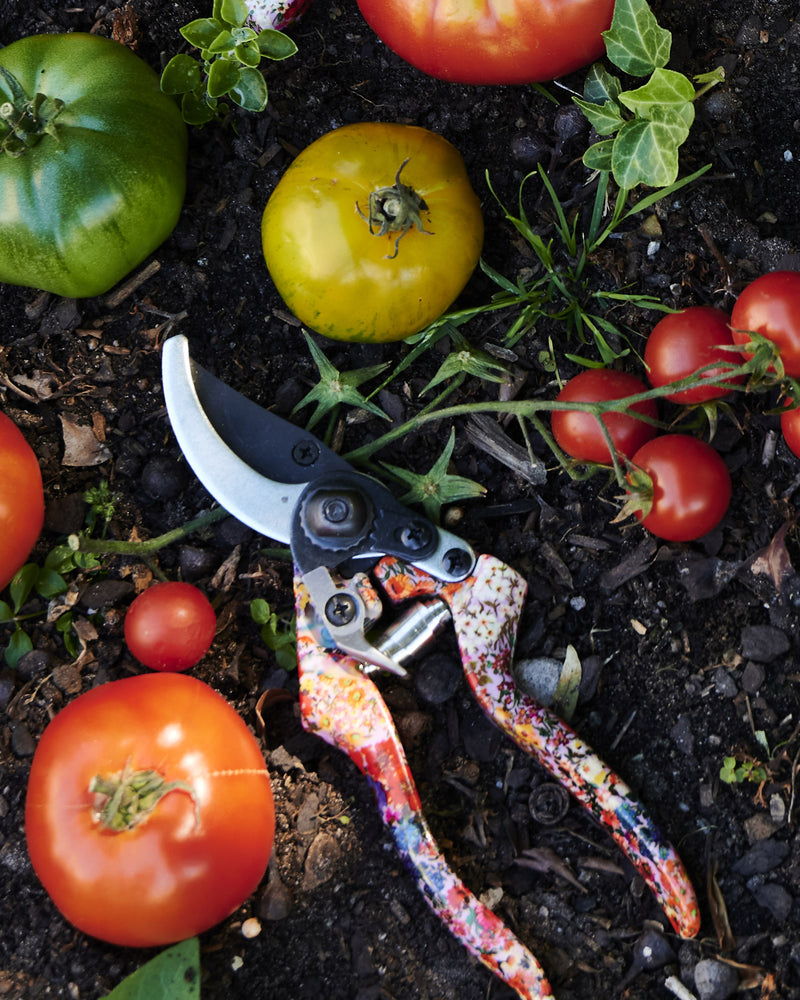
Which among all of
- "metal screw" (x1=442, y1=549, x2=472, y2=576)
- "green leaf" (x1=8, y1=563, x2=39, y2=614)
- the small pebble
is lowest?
the small pebble

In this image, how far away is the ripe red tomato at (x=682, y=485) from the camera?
1.89m

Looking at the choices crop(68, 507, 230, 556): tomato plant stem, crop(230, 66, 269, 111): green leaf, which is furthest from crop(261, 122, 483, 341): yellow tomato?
crop(68, 507, 230, 556): tomato plant stem

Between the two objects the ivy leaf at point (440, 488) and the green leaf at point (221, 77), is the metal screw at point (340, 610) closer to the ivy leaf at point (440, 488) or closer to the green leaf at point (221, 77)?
the ivy leaf at point (440, 488)

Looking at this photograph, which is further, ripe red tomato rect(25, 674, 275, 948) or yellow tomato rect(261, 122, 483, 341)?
yellow tomato rect(261, 122, 483, 341)

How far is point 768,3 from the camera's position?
217 cm

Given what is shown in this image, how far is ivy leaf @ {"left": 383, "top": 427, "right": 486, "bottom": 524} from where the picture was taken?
2082 millimetres

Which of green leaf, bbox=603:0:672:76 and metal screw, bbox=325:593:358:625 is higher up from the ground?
green leaf, bbox=603:0:672:76

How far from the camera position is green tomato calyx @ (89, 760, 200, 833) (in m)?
1.73

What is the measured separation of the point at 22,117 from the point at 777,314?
1442 millimetres

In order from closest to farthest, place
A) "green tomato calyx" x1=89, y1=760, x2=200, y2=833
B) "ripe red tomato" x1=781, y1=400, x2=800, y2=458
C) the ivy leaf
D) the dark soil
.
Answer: "green tomato calyx" x1=89, y1=760, x2=200, y2=833 < "ripe red tomato" x1=781, y1=400, x2=800, y2=458 < the dark soil < the ivy leaf

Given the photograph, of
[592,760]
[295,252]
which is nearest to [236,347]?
[295,252]

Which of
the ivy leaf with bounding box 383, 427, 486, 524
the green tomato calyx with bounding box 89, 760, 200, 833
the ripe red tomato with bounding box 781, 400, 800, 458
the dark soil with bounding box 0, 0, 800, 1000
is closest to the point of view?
the green tomato calyx with bounding box 89, 760, 200, 833

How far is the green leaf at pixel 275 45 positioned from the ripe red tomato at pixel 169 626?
108 cm

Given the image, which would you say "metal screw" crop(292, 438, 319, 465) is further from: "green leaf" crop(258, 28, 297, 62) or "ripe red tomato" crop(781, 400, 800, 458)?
"ripe red tomato" crop(781, 400, 800, 458)
